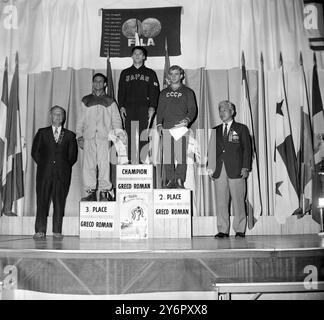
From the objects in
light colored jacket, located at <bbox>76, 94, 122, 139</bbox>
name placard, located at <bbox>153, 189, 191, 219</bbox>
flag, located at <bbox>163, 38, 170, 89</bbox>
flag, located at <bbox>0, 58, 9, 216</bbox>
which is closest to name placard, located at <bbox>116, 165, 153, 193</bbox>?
name placard, located at <bbox>153, 189, 191, 219</bbox>

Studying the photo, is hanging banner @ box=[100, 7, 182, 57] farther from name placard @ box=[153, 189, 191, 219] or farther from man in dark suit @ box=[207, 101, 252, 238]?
name placard @ box=[153, 189, 191, 219]

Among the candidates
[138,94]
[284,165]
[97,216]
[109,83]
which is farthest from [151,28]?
[97,216]

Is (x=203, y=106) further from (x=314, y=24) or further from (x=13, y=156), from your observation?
(x=13, y=156)

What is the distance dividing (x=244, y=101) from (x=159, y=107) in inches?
48.3

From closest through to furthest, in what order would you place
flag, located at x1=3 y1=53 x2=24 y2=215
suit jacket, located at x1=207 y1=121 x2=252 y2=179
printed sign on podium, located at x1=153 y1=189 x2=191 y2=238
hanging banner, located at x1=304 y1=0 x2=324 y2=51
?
1. printed sign on podium, located at x1=153 y1=189 x2=191 y2=238
2. suit jacket, located at x1=207 y1=121 x2=252 y2=179
3. flag, located at x1=3 y1=53 x2=24 y2=215
4. hanging banner, located at x1=304 y1=0 x2=324 y2=51

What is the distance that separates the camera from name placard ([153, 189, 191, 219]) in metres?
4.02

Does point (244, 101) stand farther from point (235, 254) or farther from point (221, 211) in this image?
point (235, 254)

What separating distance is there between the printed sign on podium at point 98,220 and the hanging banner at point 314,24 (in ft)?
11.2

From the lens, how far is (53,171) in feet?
13.7

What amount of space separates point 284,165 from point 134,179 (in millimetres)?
2015

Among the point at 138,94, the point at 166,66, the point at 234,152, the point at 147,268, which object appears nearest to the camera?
the point at 147,268

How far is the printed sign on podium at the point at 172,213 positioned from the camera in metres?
4.01

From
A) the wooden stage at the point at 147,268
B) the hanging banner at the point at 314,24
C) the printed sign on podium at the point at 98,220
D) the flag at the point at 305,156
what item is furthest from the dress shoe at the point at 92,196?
the hanging banner at the point at 314,24

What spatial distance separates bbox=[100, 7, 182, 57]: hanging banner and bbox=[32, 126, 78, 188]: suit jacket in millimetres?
1433
